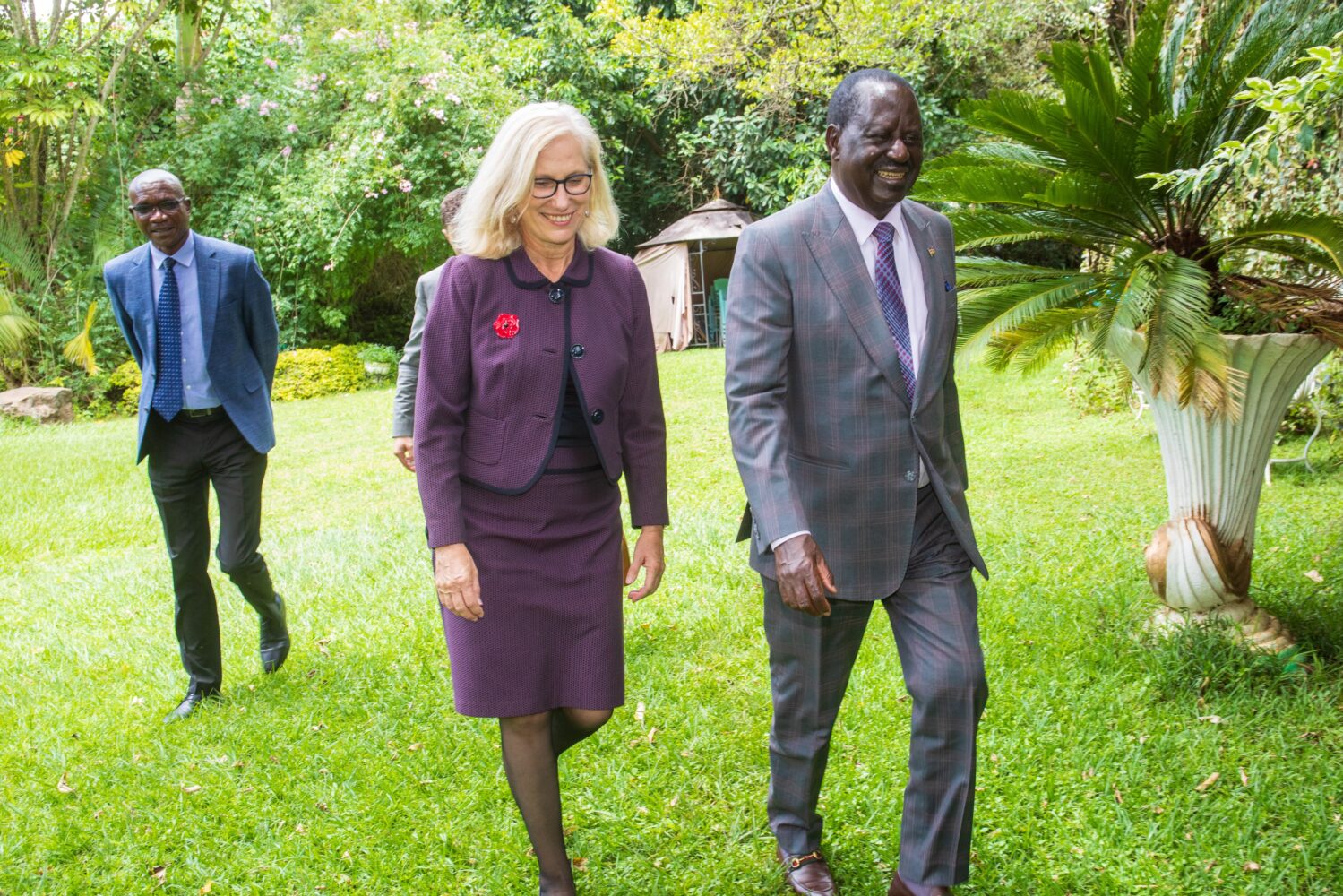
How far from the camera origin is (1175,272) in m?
4.65

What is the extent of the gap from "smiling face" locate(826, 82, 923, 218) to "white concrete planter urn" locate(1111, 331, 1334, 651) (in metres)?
2.08

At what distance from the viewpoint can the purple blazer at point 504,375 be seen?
3.16m

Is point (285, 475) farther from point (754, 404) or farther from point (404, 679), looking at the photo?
point (754, 404)

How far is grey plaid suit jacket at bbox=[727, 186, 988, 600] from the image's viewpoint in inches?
122

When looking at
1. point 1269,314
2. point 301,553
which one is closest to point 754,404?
point 1269,314

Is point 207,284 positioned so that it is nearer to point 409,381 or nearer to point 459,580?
point 409,381

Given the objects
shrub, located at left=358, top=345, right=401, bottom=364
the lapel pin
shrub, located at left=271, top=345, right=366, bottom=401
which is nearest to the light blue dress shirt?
the lapel pin

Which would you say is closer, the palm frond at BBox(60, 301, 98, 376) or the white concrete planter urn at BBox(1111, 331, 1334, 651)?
the white concrete planter urn at BBox(1111, 331, 1334, 651)

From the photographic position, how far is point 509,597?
3.27 meters

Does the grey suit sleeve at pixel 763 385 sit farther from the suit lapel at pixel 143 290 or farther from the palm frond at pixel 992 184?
the suit lapel at pixel 143 290

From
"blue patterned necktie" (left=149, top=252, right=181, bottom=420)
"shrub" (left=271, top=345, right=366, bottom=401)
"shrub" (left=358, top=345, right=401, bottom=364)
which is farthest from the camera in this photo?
"shrub" (left=358, top=345, right=401, bottom=364)

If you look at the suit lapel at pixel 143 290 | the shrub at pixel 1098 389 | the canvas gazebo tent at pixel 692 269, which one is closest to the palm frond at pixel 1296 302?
the suit lapel at pixel 143 290

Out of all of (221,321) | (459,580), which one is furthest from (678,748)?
(221,321)

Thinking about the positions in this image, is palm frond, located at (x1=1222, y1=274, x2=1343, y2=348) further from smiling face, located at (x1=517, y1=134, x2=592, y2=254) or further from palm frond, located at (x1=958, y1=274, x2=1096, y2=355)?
smiling face, located at (x1=517, y1=134, x2=592, y2=254)
